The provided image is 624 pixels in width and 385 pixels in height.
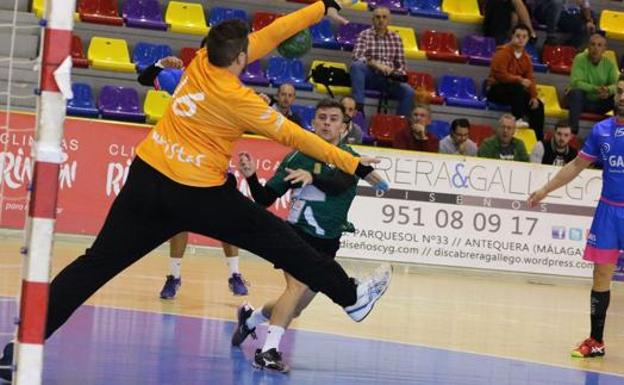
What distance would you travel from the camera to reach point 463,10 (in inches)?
814

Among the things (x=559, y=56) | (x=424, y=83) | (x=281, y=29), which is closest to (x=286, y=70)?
(x=424, y=83)

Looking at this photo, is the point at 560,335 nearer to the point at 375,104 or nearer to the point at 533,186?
the point at 533,186

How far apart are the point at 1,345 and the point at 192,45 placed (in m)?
11.1

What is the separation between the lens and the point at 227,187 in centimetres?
714

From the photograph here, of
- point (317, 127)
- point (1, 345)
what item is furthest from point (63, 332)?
point (317, 127)

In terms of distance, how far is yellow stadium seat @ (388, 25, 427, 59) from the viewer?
64.5ft

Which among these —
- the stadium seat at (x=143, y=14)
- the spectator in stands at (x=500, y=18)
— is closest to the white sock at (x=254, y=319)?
the stadium seat at (x=143, y=14)

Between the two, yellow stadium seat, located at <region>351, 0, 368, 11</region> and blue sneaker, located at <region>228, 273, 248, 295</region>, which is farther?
yellow stadium seat, located at <region>351, 0, 368, 11</region>

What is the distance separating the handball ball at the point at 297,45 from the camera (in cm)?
1722

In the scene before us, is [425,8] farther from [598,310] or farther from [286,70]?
[598,310]

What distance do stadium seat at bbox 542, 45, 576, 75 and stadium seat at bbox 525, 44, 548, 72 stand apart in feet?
0.36

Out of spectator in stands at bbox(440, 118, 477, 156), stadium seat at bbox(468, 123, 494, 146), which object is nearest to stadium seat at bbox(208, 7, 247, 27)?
stadium seat at bbox(468, 123, 494, 146)

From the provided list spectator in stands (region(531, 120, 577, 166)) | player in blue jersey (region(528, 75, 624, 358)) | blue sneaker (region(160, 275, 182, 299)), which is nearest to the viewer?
player in blue jersey (region(528, 75, 624, 358))

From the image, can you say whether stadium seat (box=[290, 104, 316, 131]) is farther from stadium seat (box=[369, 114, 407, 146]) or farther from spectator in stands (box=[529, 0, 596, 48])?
spectator in stands (box=[529, 0, 596, 48])
